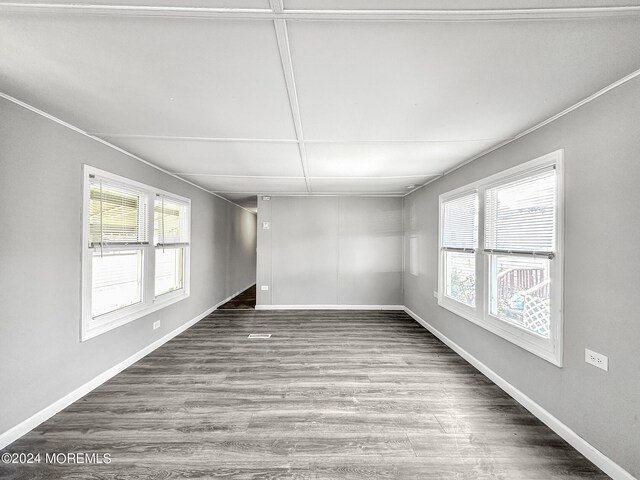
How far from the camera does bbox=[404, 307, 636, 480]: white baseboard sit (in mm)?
1720

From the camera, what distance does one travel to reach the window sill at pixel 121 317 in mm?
2631

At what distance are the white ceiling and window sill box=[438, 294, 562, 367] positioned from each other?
1.78 metres

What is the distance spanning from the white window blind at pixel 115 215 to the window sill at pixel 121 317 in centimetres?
76

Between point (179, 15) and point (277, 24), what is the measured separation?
16.6 inches

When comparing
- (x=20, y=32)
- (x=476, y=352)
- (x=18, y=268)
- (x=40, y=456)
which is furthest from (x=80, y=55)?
(x=476, y=352)

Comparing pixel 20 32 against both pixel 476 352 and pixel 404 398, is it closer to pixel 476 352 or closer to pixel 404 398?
pixel 404 398

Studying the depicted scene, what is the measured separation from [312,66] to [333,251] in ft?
15.0

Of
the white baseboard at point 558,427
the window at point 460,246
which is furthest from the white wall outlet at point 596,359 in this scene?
the window at point 460,246

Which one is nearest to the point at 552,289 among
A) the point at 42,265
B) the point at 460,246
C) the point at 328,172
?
the point at 460,246

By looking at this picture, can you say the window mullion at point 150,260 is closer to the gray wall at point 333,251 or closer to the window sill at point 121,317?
the window sill at point 121,317

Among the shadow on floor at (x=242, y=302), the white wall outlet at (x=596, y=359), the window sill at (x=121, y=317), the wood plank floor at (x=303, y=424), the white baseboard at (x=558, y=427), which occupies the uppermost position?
the white wall outlet at (x=596, y=359)

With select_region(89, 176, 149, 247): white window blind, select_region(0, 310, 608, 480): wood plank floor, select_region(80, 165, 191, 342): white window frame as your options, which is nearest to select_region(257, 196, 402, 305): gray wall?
select_region(80, 165, 191, 342): white window frame

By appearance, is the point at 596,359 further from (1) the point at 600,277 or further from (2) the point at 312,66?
(2) the point at 312,66

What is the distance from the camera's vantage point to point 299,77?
5.38 ft
